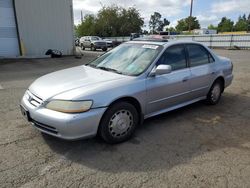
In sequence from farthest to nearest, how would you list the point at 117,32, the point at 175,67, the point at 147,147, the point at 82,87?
1. the point at 117,32
2. the point at 175,67
3. the point at 147,147
4. the point at 82,87

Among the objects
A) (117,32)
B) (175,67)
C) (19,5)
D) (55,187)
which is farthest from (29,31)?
(117,32)

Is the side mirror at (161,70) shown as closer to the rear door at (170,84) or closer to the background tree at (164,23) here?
the rear door at (170,84)

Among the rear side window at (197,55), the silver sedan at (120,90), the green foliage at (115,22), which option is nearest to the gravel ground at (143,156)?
the silver sedan at (120,90)

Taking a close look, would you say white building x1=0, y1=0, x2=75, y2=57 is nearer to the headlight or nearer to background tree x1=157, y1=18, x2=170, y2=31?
the headlight

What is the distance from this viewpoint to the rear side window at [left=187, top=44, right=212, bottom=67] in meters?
4.53

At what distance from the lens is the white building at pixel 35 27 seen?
13.8 meters

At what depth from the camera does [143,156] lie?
310cm

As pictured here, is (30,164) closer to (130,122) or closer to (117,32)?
(130,122)

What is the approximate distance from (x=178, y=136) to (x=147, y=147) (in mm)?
674

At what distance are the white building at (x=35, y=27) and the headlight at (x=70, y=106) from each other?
13069mm

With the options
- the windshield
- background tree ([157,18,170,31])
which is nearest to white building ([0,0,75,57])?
the windshield

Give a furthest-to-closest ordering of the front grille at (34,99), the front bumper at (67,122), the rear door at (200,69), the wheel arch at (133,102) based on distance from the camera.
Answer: the rear door at (200,69) → the wheel arch at (133,102) → the front grille at (34,99) → the front bumper at (67,122)

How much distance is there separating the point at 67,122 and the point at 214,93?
3716mm

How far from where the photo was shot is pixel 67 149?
3.25m
